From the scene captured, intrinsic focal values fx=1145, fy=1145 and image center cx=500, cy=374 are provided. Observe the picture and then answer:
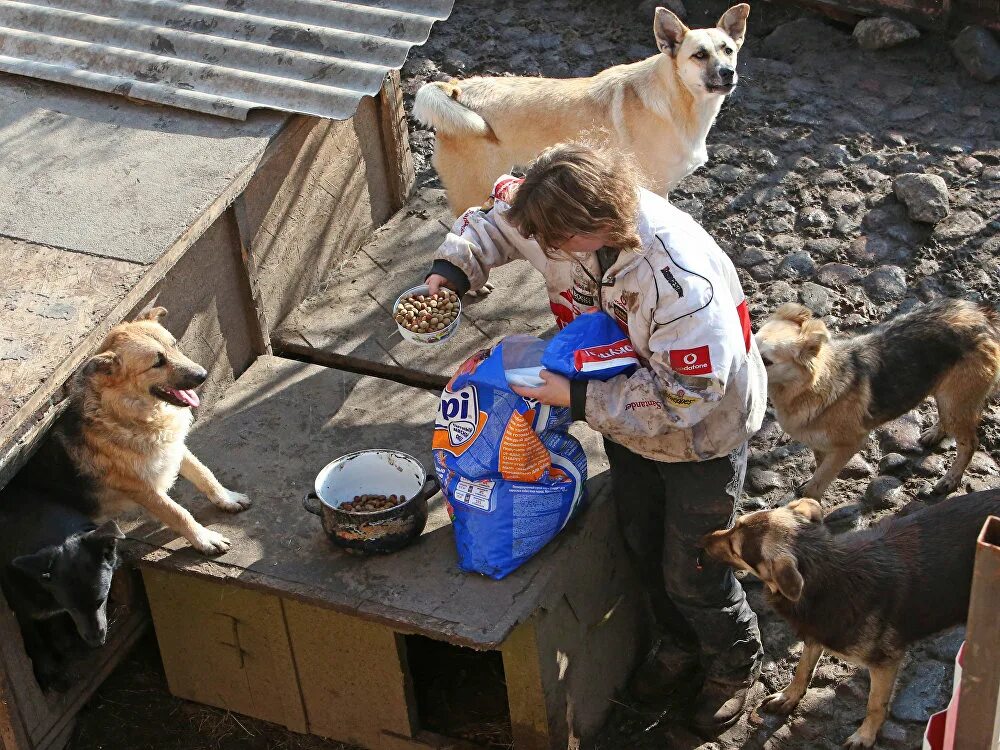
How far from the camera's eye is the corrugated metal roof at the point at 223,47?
595cm

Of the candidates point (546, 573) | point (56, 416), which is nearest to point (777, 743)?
point (546, 573)

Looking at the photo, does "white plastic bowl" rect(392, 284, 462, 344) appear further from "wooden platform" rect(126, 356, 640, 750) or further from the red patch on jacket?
Answer: the red patch on jacket

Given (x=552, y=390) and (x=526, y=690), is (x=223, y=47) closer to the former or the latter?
(x=552, y=390)

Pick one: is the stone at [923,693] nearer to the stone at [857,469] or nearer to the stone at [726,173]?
the stone at [857,469]

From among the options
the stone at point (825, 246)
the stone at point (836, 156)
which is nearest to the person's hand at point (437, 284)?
the stone at point (825, 246)

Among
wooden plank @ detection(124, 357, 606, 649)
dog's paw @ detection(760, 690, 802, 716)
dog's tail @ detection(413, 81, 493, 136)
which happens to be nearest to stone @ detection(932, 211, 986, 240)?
dog's tail @ detection(413, 81, 493, 136)

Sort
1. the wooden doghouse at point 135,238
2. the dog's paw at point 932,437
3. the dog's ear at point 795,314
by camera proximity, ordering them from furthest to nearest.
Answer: the dog's paw at point 932,437 → the dog's ear at point 795,314 → the wooden doghouse at point 135,238

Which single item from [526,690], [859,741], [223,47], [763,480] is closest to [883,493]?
[763,480]

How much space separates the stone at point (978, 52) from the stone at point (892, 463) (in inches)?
158

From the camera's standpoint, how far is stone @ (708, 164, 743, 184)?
788 centimetres

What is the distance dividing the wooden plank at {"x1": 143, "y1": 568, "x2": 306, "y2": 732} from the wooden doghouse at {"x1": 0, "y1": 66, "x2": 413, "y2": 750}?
288mm

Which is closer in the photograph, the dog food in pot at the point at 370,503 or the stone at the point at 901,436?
the dog food in pot at the point at 370,503

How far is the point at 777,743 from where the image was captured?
15.9 feet

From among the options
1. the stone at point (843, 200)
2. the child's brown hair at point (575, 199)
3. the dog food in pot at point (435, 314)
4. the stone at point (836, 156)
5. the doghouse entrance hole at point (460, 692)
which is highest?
the child's brown hair at point (575, 199)
